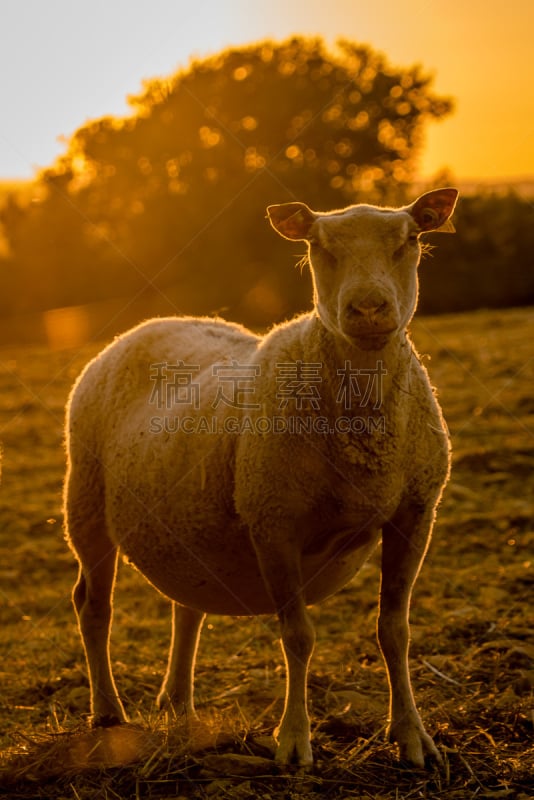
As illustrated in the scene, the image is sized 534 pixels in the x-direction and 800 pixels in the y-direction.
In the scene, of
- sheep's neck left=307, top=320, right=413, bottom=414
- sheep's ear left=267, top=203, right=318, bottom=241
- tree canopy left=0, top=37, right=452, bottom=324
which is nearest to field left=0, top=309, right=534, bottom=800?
sheep's neck left=307, top=320, right=413, bottom=414

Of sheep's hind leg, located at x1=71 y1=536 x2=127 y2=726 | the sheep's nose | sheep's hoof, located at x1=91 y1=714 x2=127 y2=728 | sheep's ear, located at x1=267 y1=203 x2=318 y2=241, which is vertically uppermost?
sheep's ear, located at x1=267 y1=203 x2=318 y2=241

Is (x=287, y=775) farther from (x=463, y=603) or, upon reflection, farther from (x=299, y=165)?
(x=299, y=165)

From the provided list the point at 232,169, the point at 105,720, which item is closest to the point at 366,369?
the point at 105,720

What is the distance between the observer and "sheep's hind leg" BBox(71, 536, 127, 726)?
536 cm

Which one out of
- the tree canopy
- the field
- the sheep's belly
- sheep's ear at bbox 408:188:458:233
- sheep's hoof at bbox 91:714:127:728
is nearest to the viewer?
the field

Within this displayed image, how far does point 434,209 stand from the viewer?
14.3ft

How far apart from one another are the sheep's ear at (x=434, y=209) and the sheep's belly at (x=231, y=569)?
1434 millimetres

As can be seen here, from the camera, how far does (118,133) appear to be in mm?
26531

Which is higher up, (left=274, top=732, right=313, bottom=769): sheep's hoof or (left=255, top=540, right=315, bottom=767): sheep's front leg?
(left=255, top=540, right=315, bottom=767): sheep's front leg

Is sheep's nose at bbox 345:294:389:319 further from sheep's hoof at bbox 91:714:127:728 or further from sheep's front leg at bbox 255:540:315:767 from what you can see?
sheep's hoof at bbox 91:714:127:728

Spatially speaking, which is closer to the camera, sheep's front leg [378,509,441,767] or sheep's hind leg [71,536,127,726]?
sheep's front leg [378,509,441,767]

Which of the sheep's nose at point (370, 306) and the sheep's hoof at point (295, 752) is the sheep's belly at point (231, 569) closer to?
the sheep's hoof at point (295, 752)

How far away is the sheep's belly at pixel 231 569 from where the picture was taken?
439cm

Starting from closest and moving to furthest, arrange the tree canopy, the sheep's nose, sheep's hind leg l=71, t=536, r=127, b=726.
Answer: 1. the sheep's nose
2. sheep's hind leg l=71, t=536, r=127, b=726
3. the tree canopy
